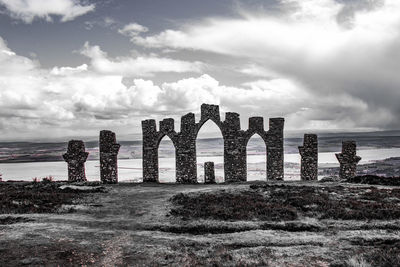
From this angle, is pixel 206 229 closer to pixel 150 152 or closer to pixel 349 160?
pixel 150 152

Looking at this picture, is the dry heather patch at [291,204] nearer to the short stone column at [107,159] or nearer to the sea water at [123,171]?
the short stone column at [107,159]

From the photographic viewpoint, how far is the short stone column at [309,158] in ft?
99.3

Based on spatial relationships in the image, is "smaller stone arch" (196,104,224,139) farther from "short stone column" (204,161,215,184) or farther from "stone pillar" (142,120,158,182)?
"stone pillar" (142,120,158,182)

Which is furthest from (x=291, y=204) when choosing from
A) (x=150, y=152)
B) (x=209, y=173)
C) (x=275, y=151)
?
(x=150, y=152)

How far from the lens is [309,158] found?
1194 inches

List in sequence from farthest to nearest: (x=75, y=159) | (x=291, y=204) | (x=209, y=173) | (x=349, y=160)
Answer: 1. (x=209, y=173)
2. (x=75, y=159)
3. (x=349, y=160)
4. (x=291, y=204)

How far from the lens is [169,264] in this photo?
923cm

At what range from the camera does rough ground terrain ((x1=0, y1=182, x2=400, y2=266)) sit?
31.2ft

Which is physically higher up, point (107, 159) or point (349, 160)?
point (107, 159)

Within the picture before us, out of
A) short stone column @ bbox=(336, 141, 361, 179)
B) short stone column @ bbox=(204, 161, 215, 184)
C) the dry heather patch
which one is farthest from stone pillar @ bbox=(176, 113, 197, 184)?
short stone column @ bbox=(336, 141, 361, 179)

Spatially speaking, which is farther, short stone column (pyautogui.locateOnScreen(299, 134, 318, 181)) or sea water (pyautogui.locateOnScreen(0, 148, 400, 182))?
sea water (pyautogui.locateOnScreen(0, 148, 400, 182))

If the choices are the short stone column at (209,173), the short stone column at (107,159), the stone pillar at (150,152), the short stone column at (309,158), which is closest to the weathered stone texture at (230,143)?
the stone pillar at (150,152)

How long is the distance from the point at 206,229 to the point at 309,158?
20.4 m

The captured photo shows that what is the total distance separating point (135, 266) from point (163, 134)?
2350cm
